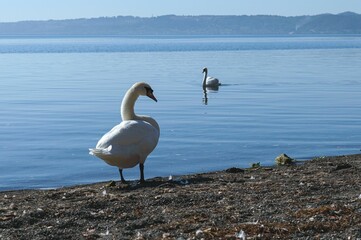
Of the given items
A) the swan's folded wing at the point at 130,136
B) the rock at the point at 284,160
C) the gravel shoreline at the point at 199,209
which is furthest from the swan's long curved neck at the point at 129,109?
the rock at the point at 284,160

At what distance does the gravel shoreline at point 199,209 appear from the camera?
8.23 m

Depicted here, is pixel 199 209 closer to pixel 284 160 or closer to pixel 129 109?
pixel 129 109

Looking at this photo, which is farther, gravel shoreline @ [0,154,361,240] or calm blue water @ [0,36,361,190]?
calm blue water @ [0,36,361,190]

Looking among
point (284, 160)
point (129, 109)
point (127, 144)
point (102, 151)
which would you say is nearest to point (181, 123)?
point (284, 160)

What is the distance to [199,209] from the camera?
9617 millimetres

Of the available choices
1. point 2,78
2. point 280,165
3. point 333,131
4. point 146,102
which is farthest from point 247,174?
point 2,78

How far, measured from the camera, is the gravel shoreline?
823cm

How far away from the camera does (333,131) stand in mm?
21547

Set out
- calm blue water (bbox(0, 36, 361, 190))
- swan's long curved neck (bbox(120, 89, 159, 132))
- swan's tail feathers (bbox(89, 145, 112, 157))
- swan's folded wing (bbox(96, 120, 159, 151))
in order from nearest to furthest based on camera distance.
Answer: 1. swan's tail feathers (bbox(89, 145, 112, 157))
2. swan's folded wing (bbox(96, 120, 159, 151))
3. swan's long curved neck (bbox(120, 89, 159, 132))
4. calm blue water (bbox(0, 36, 361, 190))

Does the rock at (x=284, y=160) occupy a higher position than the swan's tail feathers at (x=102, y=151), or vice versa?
the swan's tail feathers at (x=102, y=151)

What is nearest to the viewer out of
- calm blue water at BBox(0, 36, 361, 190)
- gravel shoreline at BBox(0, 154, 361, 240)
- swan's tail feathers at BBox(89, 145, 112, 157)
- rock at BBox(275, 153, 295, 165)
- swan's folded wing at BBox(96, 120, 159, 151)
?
gravel shoreline at BBox(0, 154, 361, 240)

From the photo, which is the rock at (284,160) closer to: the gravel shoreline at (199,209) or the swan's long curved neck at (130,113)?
the gravel shoreline at (199,209)

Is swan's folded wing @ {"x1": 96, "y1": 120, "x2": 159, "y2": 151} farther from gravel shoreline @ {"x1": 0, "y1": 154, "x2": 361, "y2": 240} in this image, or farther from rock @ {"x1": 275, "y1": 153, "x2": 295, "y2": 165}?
rock @ {"x1": 275, "y1": 153, "x2": 295, "y2": 165}

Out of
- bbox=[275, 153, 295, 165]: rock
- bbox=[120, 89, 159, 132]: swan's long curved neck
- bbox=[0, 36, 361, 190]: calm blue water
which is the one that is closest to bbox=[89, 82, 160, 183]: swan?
bbox=[120, 89, 159, 132]: swan's long curved neck
